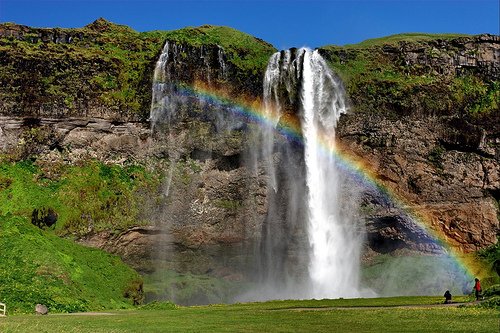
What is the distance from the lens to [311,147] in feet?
218

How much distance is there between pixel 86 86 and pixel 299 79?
2201 cm

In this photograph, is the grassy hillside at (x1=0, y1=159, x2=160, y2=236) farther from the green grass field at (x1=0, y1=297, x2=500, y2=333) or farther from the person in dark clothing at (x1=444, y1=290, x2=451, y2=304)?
the person in dark clothing at (x1=444, y1=290, x2=451, y2=304)

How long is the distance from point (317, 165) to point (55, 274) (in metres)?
30.2

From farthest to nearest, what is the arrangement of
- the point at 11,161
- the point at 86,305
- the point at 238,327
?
the point at 11,161 → the point at 86,305 → the point at 238,327

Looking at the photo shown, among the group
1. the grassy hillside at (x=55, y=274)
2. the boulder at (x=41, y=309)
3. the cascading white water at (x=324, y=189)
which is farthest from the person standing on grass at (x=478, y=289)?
the boulder at (x=41, y=309)

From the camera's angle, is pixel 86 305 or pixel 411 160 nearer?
pixel 86 305

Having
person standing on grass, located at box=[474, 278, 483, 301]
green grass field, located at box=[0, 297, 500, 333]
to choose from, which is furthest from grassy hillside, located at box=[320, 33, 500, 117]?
green grass field, located at box=[0, 297, 500, 333]

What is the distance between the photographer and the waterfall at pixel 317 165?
64.0 metres

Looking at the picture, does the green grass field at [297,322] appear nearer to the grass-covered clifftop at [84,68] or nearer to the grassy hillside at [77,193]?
the grassy hillside at [77,193]

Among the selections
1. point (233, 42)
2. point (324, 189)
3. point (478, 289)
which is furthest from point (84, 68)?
point (478, 289)

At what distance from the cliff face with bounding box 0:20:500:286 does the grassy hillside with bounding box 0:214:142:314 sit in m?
10.3

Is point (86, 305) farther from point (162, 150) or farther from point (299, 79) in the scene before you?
point (299, 79)

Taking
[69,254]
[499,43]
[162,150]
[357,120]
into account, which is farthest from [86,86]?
[499,43]

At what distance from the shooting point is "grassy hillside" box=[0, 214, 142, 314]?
4194 cm
